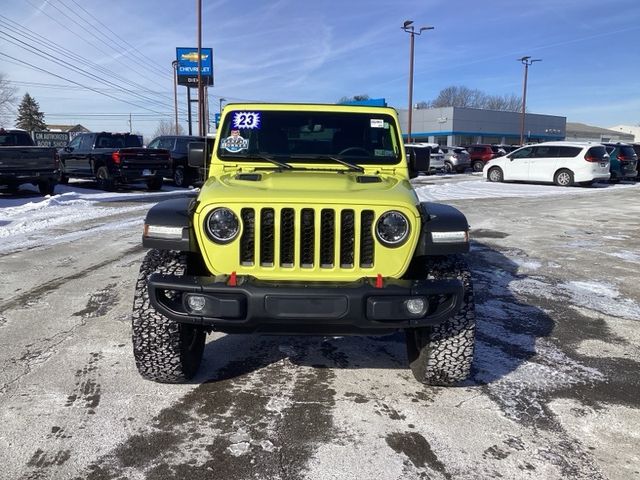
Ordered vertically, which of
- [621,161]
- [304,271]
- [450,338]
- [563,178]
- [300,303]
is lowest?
[450,338]

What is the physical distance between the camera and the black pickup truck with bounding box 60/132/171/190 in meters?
15.9

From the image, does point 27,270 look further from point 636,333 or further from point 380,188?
point 636,333

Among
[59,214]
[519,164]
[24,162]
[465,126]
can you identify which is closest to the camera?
[59,214]

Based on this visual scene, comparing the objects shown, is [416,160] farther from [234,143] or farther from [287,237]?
[287,237]

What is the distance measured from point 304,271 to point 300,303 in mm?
286

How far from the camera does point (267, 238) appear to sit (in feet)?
10.3

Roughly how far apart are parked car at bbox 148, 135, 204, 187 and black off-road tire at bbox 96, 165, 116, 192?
6.77ft

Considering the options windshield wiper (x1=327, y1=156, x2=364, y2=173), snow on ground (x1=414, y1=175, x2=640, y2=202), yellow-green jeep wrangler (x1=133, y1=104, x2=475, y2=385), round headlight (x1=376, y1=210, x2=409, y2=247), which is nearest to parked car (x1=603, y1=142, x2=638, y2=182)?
snow on ground (x1=414, y1=175, x2=640, y2=202)

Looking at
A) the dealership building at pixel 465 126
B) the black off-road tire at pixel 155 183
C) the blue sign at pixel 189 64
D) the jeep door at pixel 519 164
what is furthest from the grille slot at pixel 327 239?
the dealership building at pixel 465 126

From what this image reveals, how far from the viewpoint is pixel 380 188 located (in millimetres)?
3516

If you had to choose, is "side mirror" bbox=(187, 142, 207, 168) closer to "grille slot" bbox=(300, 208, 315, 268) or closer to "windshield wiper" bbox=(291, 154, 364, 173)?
"windshield wiper" bbox=(291, 154, 364, 173)

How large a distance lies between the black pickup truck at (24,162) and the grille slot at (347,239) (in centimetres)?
1271

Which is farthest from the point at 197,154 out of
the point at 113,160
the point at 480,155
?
the point at 480,155

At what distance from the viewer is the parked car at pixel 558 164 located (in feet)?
64.6
